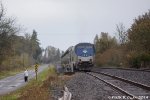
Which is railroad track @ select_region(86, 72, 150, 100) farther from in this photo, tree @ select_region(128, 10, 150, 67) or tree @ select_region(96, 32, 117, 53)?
tree @ select_region(96, 32, 117, 53)

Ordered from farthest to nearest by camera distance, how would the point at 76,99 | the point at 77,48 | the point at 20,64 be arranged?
the point at 20,64 → the point at 77,48 → the point at 76,99

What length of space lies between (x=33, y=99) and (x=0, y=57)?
193ft

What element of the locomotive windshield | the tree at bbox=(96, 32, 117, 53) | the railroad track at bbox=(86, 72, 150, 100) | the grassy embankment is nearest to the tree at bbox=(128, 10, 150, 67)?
the locomotive windshield

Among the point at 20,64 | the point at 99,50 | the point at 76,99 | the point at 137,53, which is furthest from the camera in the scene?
the point at 20,64

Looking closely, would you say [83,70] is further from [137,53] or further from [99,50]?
[99,50]

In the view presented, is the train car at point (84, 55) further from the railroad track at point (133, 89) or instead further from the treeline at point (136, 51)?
the railroad track at point (133, 89)

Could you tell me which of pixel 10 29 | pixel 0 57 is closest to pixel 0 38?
pixel 10 29

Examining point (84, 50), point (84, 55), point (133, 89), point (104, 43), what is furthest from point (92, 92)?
point (104, 43)

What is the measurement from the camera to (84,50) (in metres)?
56.5

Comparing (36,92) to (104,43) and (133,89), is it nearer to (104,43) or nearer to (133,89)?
(133,89)

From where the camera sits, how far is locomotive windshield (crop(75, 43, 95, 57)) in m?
56.3

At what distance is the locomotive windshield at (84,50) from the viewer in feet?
185

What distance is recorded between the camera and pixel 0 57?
78000 millimetres

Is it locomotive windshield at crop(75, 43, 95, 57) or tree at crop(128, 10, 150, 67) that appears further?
tree at crop(128, 10, 150, 67)
